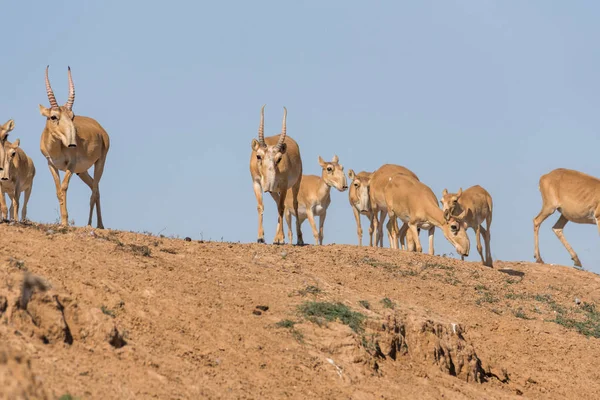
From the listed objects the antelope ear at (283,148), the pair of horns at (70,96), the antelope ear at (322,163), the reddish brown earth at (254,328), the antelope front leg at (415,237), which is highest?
the antelope ear at (322,163)

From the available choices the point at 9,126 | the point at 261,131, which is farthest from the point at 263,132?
the point at 9,126

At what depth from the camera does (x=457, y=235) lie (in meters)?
23.8

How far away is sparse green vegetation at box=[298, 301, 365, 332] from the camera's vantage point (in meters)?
13.0

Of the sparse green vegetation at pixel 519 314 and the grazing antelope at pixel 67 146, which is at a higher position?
the grazing antelope at pixel 67 146

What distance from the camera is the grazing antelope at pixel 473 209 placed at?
24906 mm

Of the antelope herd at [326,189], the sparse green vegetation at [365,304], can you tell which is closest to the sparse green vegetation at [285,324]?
the sparse green vegetation at [365,304]

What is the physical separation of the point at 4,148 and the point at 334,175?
14588 mm

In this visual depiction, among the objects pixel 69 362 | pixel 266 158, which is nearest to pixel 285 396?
pixel 69 362

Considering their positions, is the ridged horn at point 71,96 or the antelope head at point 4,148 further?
the ridged horn at point 71,96

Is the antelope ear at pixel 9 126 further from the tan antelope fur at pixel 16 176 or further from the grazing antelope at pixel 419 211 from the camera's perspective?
the grazing antelope at pixel 419 211

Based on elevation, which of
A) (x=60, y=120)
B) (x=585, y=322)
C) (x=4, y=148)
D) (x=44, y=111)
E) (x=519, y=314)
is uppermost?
(x=44, y=111)

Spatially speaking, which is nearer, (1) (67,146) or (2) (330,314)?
(2) (330,314)

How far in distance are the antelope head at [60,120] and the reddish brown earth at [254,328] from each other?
289cm

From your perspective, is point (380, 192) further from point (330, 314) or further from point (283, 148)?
point (330, 314)
